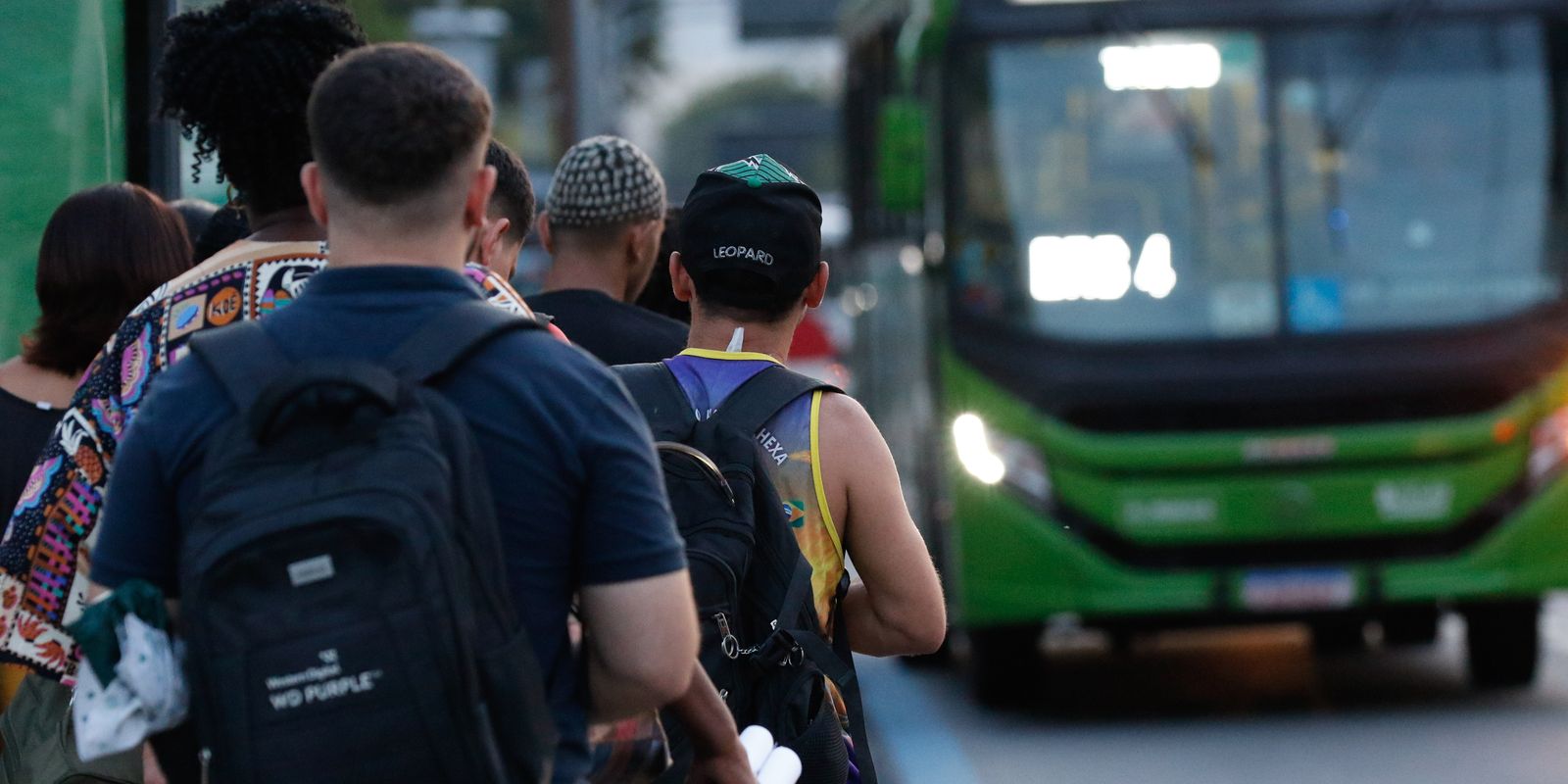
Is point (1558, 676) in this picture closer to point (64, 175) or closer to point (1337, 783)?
point (1337, 783)

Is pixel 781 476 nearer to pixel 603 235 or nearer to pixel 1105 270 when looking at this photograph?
pixel 603 235

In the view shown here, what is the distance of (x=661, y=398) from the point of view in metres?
3.25

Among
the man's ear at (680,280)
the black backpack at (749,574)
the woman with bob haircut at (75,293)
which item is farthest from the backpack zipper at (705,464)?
the woman with bob haircut at (75,293)

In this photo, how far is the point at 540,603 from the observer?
234 cm

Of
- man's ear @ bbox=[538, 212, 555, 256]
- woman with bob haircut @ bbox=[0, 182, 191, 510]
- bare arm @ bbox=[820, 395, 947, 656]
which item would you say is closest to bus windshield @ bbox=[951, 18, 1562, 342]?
man's ear @ bbox=[538, 212, 555, 256]

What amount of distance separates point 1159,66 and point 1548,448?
216 centimetres

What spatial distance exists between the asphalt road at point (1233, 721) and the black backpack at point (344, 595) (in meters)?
6.01

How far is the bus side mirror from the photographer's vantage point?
31.4 ft

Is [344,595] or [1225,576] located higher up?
[344,595]

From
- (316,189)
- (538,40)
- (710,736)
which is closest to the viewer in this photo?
(316,189)

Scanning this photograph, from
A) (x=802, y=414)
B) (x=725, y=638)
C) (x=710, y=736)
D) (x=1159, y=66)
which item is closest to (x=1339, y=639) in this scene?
(x=1159, y=66)

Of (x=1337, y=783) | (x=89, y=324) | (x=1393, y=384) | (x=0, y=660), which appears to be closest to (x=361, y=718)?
(x=0, y=660)

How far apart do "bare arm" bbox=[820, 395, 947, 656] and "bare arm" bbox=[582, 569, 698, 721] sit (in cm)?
88

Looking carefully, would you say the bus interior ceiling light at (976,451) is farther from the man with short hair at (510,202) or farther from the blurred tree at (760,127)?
the blurred tree at (760,127)
